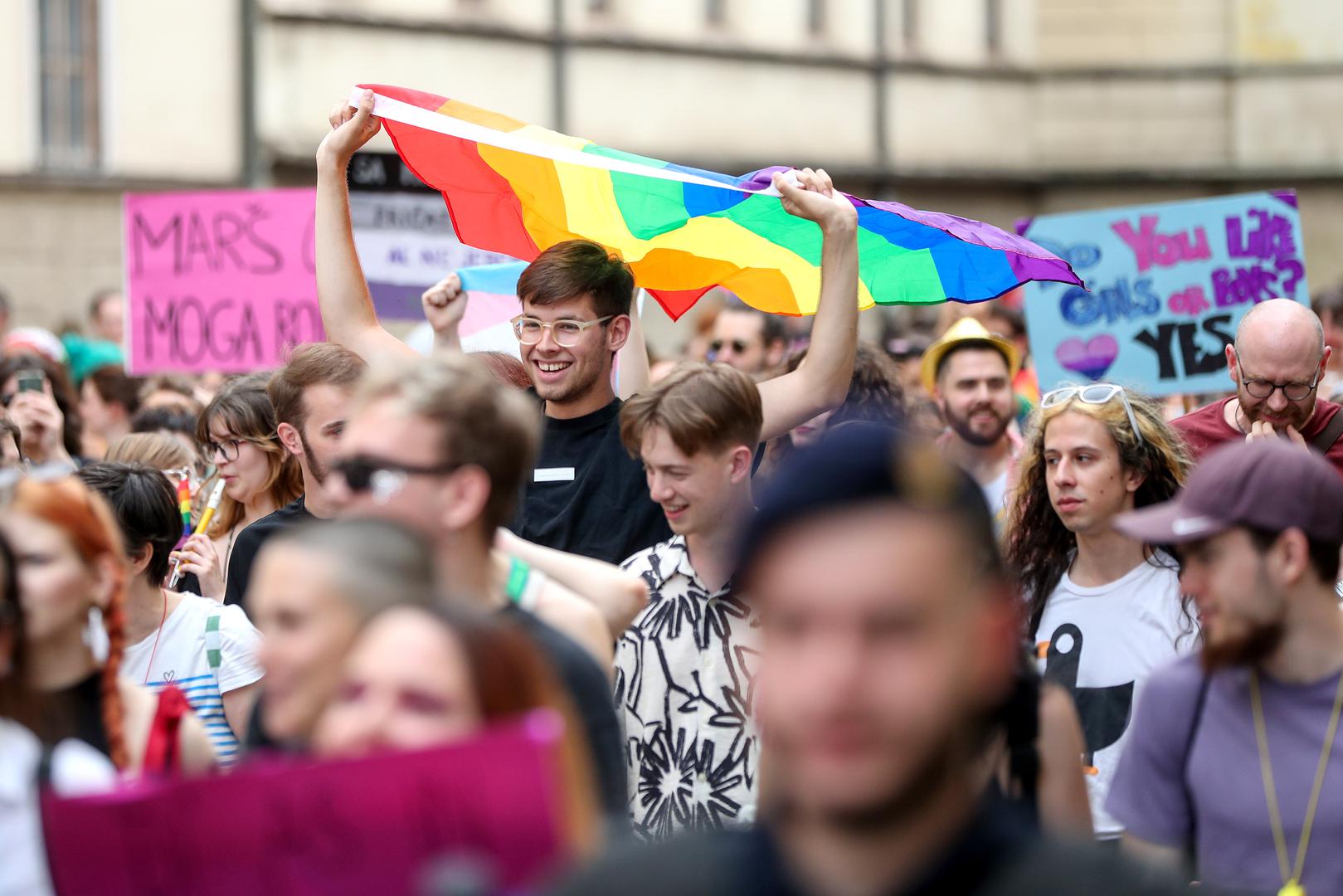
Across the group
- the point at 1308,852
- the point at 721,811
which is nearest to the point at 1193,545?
the point at 1308,852

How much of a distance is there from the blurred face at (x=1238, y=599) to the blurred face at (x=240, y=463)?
3.60 m

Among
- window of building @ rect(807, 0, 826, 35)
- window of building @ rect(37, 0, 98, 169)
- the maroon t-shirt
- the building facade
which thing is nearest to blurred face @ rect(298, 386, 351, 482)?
the maroon t-shirt

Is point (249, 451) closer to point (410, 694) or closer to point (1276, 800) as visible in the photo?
point (1276, 800)

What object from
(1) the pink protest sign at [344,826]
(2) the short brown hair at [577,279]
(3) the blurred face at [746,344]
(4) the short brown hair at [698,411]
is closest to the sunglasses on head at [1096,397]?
(4) the short brown hair at [698,411]

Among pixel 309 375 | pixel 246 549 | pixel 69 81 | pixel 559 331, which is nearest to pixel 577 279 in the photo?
pixel 559 331

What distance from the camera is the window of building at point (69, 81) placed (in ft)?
64.5

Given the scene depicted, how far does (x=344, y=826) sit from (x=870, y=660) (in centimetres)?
79

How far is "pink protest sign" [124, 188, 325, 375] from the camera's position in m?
9.60

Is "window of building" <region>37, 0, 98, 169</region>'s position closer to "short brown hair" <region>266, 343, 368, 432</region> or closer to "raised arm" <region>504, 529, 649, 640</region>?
"short brown hair" <region>266, 343, 368, 432</region>

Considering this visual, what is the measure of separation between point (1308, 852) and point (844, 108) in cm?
2238

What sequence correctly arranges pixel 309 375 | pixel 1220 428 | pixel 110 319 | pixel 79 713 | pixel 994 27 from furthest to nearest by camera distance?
pixel 994 27 < pixel 110 319 < pixel 1220 428 < pixel 309 375 < pixel 79 713

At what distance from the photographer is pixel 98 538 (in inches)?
128

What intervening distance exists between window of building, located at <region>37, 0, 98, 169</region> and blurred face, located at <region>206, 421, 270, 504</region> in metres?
14.6

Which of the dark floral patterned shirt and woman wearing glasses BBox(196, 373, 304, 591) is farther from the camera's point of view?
woman wearing glasses BBox(196, 373, 304, 591)
